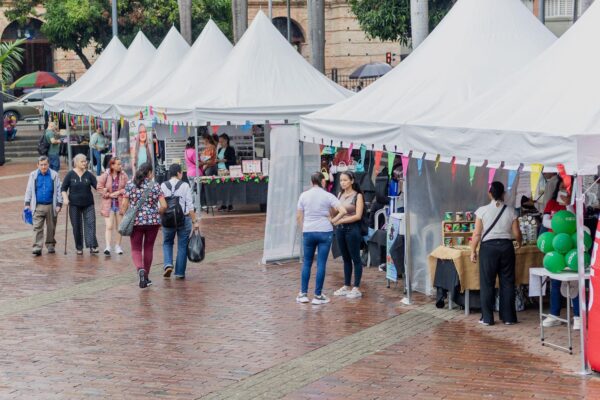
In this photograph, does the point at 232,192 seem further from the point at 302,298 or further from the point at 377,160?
the point at 302,298

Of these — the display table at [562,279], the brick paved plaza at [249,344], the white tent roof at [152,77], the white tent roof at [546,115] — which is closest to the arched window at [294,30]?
the white tent roof at [152,77]

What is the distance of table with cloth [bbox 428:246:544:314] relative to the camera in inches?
504

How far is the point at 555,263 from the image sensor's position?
440 inches

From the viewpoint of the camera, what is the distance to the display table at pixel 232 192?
22969 mm

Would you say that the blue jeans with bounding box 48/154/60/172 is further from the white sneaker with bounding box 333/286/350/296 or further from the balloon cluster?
the balloon cluster

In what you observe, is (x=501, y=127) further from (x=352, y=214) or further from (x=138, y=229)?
(x=138, y=229)

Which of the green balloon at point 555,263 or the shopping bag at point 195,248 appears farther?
the shopping bag at point 195,248

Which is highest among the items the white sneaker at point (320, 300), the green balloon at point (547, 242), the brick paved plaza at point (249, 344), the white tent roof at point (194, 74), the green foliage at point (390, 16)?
the green foliage at point (390, 16)

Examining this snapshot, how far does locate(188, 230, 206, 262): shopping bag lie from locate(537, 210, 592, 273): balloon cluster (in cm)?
542

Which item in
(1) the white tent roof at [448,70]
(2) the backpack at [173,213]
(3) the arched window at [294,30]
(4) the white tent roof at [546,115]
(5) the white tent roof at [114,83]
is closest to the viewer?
(4) the white tent roof at [546,115]

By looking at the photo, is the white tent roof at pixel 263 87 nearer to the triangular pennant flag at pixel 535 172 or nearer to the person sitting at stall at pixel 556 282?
the person sitting at stall at pixel 556 282

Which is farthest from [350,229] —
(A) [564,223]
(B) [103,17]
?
(B) [103,17]

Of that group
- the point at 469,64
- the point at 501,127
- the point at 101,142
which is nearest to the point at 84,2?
the point at 101,142

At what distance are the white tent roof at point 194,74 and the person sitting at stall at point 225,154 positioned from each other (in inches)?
49.0
